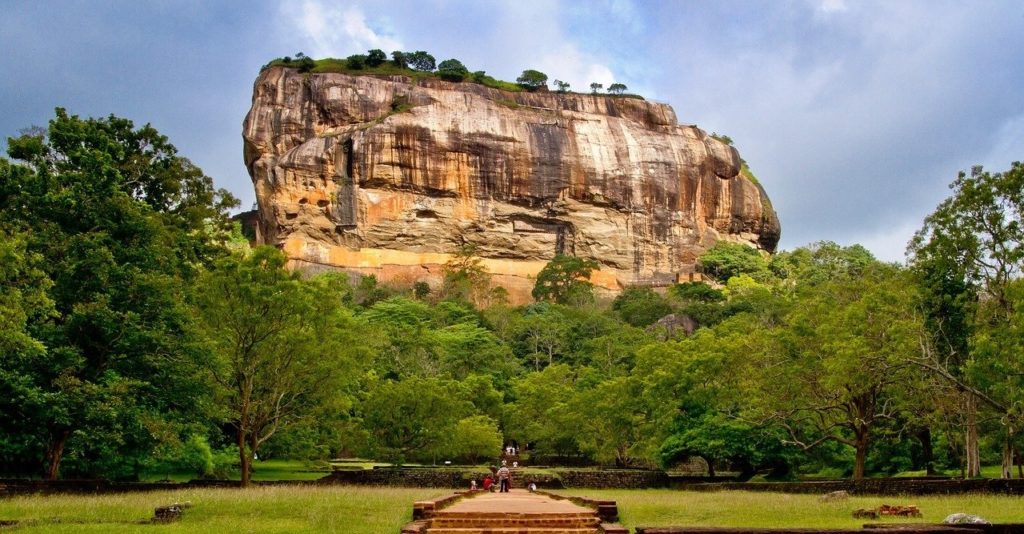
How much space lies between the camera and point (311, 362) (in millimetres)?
28375

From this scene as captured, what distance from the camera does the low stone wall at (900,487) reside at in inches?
807

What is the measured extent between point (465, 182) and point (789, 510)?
7326 cm

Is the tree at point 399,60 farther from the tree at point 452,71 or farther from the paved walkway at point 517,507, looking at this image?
the paved walkway at point 517,507

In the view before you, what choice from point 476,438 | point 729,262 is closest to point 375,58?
point 729,262

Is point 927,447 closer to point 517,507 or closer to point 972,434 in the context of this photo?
point 972,434

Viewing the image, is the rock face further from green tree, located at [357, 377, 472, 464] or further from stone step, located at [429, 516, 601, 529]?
Answer: stone step, located at [429, 516, 601, 529]

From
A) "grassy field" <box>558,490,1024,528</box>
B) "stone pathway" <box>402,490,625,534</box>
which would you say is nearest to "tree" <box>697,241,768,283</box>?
"grassy field" <box>558,490,1024,528</box>

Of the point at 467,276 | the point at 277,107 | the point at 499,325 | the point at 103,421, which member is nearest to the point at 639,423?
the point at 103,421

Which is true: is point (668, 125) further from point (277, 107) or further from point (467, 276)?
point (277, 107)

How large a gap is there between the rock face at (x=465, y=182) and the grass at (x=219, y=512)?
65538mm

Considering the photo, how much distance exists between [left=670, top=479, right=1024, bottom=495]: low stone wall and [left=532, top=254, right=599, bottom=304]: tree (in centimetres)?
5468

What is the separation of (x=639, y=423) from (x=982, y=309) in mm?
12901

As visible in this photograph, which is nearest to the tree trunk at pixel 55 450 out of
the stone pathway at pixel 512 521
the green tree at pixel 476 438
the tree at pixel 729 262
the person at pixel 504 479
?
the person at pixel 504 479

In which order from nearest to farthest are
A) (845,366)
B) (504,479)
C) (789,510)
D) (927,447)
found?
(789,510) → (504,479) → (845,366) → (927,447)
